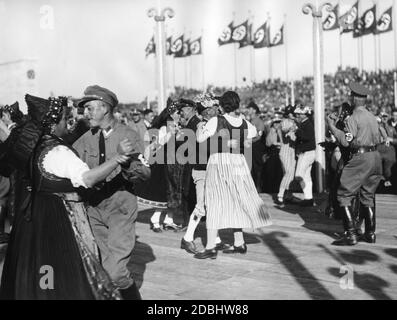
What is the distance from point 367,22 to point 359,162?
30.3 m

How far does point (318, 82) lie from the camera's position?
46.2 feet

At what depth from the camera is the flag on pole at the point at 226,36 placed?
42438mm

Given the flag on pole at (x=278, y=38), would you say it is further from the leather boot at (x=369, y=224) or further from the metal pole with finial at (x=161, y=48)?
the leather boot at (x=369, y=224)

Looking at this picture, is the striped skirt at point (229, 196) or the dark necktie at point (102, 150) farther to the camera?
the striped skirt at point (229, 196)

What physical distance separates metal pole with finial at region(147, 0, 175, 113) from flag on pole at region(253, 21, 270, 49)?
27.6 m

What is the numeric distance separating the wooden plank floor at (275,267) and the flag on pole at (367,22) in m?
28.5

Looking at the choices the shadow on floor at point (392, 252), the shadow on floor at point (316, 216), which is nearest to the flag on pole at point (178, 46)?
the shadow on floor at point (316, 216)

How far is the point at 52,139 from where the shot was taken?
465 cm

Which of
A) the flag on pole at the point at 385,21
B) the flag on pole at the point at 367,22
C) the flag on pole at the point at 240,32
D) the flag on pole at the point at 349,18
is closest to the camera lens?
the flag on pole at the point at 385,21

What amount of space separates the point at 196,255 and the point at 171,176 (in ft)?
7.12

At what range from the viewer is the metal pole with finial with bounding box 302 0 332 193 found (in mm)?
13805

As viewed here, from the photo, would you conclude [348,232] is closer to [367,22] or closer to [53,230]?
[53,230]
